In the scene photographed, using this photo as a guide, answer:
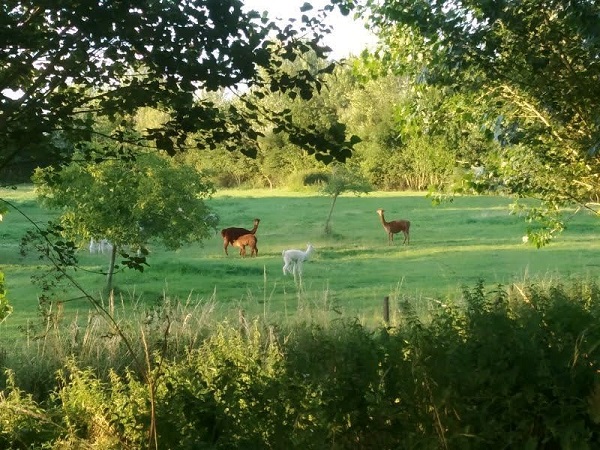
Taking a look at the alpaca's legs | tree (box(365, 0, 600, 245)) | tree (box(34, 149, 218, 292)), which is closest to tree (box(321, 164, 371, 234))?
the alpaca's legs

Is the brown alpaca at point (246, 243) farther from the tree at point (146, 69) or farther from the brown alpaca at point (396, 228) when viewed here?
the tree at point (146, 69)

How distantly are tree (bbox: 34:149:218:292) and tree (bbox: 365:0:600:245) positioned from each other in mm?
6356

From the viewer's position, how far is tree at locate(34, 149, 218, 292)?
12117 mm

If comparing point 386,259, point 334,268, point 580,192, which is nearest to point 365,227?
point 386,259

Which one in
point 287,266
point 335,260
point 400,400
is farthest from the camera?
point 335,260

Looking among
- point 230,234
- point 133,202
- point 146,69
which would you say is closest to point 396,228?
point 230,234

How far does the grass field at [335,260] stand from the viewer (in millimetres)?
13477

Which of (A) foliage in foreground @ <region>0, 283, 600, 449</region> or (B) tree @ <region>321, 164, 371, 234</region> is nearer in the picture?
(A) foliage in foreground @ <region>0, 283, 600, 449</region>

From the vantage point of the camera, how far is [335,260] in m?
19.3

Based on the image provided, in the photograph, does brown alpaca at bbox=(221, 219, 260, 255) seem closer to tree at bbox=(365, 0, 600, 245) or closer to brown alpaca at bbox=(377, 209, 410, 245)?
brown alpaca at bbox=(377, 209, 410, 245)

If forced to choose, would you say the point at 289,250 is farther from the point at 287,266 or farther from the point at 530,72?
the point at 530,72

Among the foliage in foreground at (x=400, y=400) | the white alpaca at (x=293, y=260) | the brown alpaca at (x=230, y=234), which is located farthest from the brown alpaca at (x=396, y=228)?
the foliage in foreground at (x=400, y=400)

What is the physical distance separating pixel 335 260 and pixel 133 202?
291 inches

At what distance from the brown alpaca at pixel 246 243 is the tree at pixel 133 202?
6.09 meters
